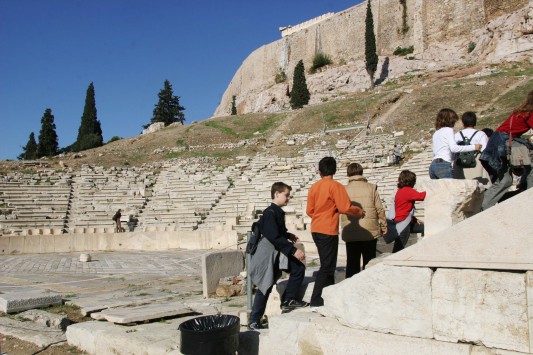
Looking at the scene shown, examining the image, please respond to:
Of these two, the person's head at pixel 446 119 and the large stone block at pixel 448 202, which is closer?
the large stone block at pixel 448 202

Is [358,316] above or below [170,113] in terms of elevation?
below

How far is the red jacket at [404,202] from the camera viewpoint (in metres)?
4.98

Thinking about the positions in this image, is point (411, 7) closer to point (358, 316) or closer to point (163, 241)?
point (163, 241)

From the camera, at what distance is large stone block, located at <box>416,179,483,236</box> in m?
4.18

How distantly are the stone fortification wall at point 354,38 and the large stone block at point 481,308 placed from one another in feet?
152

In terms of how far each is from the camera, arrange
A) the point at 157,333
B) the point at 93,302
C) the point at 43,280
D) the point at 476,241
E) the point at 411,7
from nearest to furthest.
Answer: the point at 476,241
the point at 157,333
the point at 93,302
the point at 43,280
the point at 411,7

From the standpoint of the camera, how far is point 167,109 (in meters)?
58.0

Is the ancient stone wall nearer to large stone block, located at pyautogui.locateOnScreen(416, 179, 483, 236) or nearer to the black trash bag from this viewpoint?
large stone block, located at pyautogui.locateOnScreen(416, 179, 483, 236)

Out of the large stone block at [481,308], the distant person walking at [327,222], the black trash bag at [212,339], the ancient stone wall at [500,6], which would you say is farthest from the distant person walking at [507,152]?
the ancient stone wall at [500,6]

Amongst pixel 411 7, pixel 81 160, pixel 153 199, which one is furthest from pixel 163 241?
pixel 411 7

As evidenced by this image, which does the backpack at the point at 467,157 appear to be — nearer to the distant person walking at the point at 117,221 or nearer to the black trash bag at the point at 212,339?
the black trash bag at the point at 212,339

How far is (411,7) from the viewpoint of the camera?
54.2 metres

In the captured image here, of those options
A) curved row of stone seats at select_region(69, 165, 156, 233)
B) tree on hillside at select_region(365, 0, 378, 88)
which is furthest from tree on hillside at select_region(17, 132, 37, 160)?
tree on hillside at select_region(365, 0, 378, 88)

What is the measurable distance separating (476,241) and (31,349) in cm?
455
